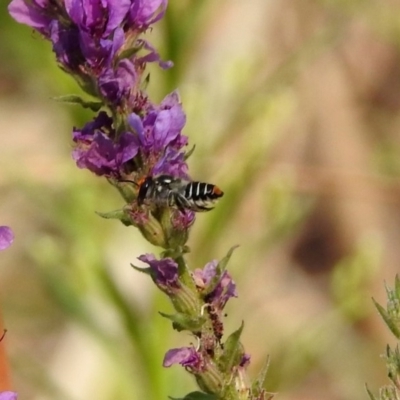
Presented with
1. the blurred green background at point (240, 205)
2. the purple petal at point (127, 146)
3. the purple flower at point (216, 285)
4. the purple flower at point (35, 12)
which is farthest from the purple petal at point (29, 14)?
the blurred green background at point (240, 205)

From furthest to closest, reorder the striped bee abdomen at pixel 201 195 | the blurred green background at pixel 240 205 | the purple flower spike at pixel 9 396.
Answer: the blurred green background at pixel 240 205 → the striped bee abdomen at pixel 201 195 → the purple flower spike at pixel 9 396

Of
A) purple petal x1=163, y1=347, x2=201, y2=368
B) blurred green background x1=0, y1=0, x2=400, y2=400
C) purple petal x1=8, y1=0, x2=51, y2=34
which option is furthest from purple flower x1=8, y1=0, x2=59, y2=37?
blurred green background x1=0, y1=0, x2=400, y2=400

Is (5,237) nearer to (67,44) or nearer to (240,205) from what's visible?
(67,44)

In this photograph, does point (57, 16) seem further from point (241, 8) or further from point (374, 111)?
point (374, 111)

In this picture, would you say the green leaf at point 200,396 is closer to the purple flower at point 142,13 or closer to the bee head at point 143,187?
the bee head at point 143,187

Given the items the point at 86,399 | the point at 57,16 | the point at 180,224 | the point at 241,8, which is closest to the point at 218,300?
the point at 180,224

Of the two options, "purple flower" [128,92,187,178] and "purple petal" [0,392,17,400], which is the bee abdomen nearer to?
"purple flower" [128,92,187,178]
